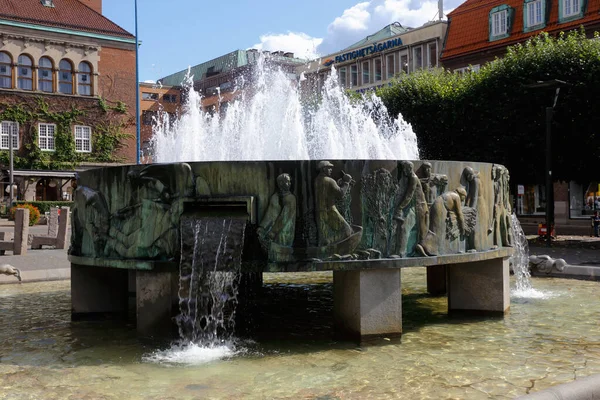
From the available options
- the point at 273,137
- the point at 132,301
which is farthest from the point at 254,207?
the point at 273,137

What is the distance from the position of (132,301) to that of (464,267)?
4.91 metres

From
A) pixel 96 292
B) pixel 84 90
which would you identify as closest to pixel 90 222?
pixel 96 292

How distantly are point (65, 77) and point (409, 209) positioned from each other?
45197 millimetres

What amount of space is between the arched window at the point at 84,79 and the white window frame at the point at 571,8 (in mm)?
32912

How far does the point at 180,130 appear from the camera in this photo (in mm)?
14664

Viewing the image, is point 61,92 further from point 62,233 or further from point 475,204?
point 475,204

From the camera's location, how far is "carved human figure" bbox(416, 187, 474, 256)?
24.4ft

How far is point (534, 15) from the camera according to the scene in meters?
39.3

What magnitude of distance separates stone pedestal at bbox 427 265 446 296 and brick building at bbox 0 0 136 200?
37.8m

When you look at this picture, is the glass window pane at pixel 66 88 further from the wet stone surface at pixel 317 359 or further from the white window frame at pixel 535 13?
the wet stone surface at pixel 317 359

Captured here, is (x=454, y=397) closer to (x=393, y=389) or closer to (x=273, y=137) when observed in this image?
(x=393, y=389)

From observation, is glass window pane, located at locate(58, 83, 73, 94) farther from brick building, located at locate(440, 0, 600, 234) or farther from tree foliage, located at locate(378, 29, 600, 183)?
tree foliage, located at locate(378, 29, 600, 183)

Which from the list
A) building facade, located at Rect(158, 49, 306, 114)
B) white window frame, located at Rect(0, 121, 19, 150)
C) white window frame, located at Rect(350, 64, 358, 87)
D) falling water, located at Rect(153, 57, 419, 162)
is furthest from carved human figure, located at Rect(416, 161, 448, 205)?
building facade, located at Rect(158, 49, 306, 114)

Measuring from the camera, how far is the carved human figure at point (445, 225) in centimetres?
743
